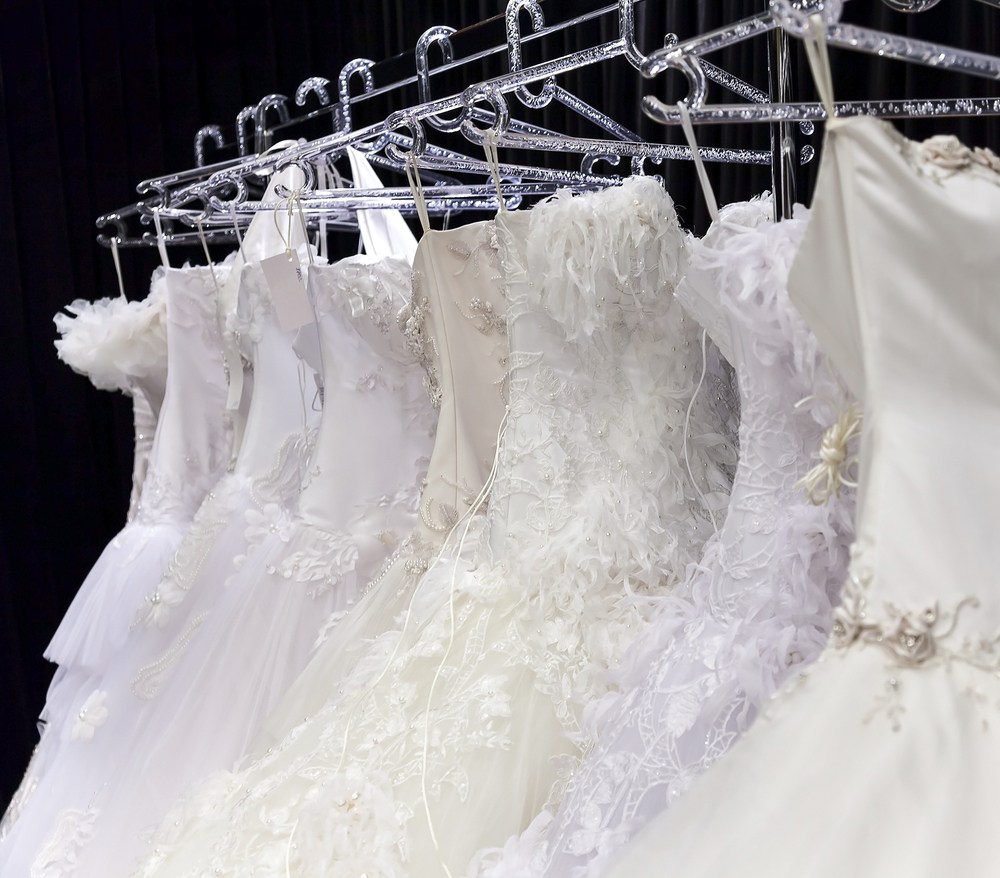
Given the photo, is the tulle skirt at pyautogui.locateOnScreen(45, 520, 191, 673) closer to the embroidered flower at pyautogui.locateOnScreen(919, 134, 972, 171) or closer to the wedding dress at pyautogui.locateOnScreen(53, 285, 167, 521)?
the wedding dress at pyautogui.locateOnScreen(53, 285, 167, 521)

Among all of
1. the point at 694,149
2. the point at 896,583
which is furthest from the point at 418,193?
the point at 896,583

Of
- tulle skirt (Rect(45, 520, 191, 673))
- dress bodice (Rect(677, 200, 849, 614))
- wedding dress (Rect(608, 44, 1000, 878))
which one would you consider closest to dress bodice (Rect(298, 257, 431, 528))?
tulle skirt (Rect(45, 520, 191, 673))

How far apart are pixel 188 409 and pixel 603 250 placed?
3.57 feet

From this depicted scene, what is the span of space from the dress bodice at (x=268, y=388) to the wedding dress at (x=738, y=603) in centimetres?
94

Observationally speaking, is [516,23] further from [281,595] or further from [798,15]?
[281,595]

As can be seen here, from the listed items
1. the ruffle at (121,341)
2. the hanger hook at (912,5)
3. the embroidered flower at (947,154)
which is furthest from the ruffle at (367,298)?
the embroidered flower at (947,154)

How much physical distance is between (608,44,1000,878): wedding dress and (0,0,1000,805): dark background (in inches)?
84.9

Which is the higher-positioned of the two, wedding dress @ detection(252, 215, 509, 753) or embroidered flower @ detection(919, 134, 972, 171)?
embroidered flower @ detection(919, 134, 972, 171)

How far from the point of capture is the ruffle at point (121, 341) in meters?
2.00

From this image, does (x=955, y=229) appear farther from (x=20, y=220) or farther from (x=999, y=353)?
(x=20, y=220)

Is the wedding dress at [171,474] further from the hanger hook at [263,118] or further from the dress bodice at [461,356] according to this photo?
the dress bodice at [461,356]

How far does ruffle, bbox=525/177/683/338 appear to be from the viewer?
1.15 meters

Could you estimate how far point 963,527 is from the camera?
0.71 metres

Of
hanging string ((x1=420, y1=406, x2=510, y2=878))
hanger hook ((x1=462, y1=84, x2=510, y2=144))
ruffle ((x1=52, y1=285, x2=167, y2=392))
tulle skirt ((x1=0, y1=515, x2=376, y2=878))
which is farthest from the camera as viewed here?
ruffle ((x1=52, y1=285, x2=167, y2=392))
